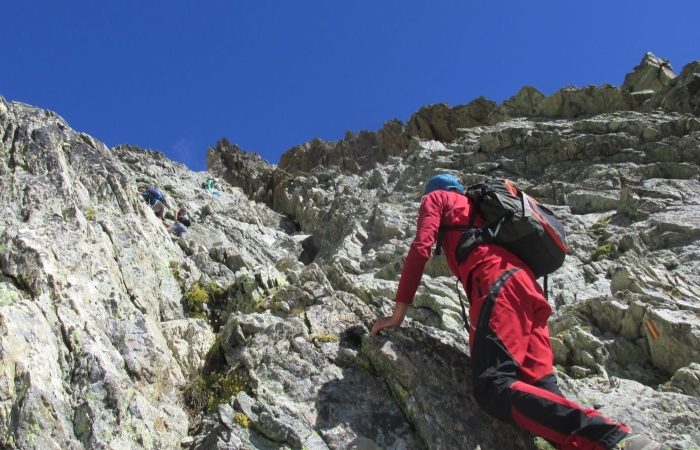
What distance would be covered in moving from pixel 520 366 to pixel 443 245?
2.22 meters

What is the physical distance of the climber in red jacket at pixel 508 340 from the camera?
6.38 m

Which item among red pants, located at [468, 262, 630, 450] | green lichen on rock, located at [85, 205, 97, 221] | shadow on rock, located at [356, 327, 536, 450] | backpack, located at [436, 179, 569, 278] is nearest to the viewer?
red pants, located at [468, 262, 630, 450]

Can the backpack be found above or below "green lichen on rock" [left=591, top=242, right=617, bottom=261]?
below

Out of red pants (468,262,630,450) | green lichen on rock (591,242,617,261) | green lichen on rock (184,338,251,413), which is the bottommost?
green lichen on rock (184,338,251,413)

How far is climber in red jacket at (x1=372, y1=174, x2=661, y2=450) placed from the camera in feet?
20.9

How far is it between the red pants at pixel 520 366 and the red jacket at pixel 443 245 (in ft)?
0.65

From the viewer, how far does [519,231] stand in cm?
812

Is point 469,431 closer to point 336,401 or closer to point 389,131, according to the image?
point 336,401

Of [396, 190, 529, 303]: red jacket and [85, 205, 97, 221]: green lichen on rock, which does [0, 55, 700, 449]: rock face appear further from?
[396, 190, 529, 303]: red jacket

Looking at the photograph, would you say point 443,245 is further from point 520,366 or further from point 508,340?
point 520,366

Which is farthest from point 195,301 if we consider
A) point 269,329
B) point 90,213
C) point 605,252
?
point 605,252

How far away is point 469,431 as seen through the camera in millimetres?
7523

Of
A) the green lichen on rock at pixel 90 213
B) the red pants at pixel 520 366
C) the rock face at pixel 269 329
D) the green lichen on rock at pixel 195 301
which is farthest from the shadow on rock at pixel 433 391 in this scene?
the green lichen on rock at pixel 90 213

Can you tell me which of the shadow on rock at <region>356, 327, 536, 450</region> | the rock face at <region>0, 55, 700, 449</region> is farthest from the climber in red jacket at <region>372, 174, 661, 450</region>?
the rock face at <region>0, 55, 700, 449</region>
